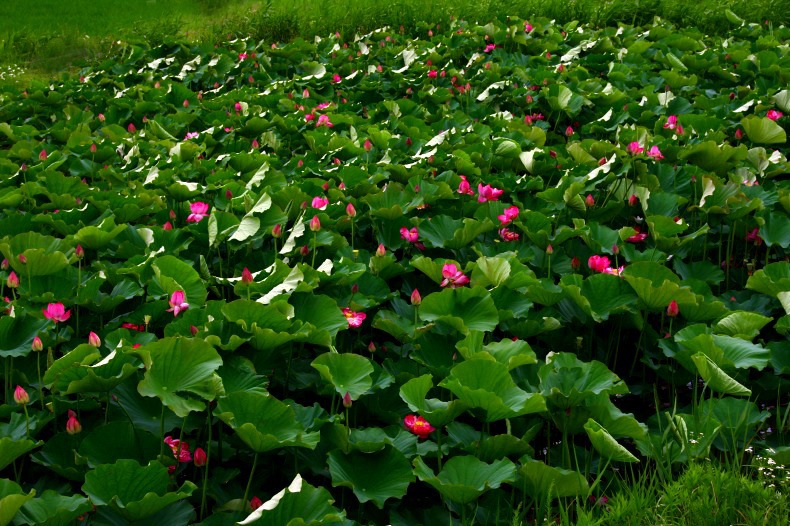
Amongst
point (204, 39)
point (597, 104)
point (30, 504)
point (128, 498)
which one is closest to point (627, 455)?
point (128, 498)

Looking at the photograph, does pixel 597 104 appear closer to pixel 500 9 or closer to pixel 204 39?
pixel 500 9

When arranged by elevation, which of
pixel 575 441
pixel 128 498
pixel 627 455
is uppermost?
pixel 128 498

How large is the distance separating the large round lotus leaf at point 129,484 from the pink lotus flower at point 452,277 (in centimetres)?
104

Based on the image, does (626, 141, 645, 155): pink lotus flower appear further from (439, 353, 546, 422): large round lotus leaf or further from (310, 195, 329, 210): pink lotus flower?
(439, 353, 546, 422): large round lotus leaf

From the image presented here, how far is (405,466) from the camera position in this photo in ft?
5.44

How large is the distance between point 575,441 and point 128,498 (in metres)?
1.12

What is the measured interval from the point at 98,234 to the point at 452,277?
1077 millimetres

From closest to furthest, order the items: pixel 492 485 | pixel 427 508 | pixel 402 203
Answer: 1. pixel 492 485
2. pixel 427 508
3. pixel 402 203

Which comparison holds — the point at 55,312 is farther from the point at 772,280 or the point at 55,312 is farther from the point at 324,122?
the point at 324,122

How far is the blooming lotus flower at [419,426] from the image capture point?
1.81m

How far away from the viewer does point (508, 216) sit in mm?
2678

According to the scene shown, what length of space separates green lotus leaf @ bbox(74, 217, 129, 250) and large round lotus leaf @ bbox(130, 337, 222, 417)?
86 cm

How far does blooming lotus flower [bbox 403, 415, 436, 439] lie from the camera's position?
1.81 m

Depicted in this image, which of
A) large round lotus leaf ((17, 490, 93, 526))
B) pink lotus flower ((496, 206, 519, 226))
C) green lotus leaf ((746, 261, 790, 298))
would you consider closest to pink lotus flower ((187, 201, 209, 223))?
pink lotus flower ((496, 206, 519, 226))
